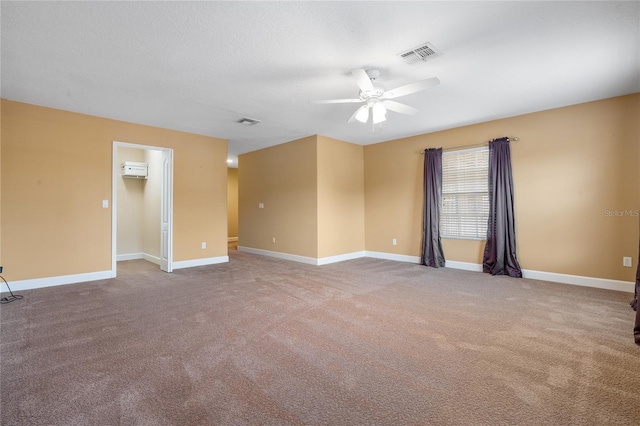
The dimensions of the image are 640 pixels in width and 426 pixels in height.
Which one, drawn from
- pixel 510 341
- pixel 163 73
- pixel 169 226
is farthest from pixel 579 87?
pixel 169 226

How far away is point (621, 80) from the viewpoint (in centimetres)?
344

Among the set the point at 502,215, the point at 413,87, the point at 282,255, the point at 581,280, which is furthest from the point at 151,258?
the point at 581,280

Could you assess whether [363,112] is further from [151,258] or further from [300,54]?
[151,258]

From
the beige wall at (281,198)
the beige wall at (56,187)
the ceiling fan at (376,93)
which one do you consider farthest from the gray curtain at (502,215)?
the beige wall at (56,187)

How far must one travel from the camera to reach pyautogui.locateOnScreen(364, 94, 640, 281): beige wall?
154 inches

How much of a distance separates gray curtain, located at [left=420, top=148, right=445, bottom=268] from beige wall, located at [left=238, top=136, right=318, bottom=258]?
7.28 ft

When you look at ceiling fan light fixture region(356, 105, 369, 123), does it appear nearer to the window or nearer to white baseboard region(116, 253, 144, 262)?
the window

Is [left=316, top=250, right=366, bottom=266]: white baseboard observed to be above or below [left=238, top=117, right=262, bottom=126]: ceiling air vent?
below

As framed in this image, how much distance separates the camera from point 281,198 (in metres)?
6.67

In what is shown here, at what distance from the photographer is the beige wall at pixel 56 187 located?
13.1 ft

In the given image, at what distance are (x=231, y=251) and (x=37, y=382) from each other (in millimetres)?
5946

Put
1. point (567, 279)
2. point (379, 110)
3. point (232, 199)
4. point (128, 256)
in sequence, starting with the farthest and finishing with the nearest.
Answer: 1. point (232, 199)
2. point (128, 256)
3. point (567, 279)
4. point (379, 110)

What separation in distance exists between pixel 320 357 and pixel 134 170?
20.7 ft

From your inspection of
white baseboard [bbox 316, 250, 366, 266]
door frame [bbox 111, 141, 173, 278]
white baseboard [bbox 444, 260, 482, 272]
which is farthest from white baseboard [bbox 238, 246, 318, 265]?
white baseboard [bbox 444, 260, 482, 272]
